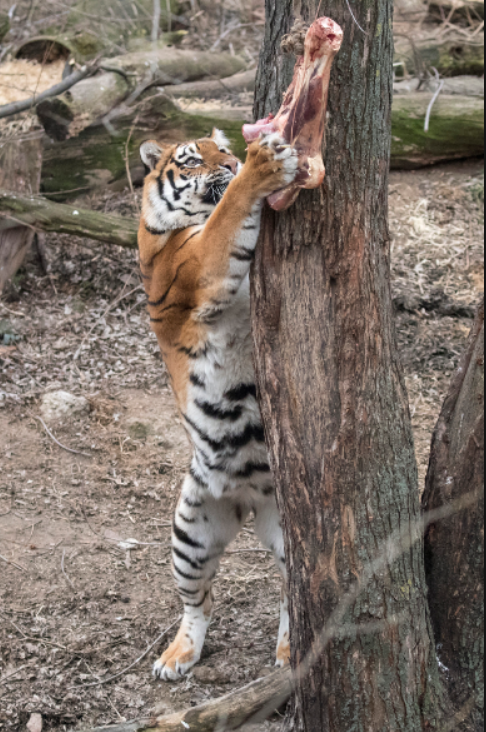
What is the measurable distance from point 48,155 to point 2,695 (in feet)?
18.0

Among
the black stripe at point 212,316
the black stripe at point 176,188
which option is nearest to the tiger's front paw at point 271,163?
the black stripe at point 212,316

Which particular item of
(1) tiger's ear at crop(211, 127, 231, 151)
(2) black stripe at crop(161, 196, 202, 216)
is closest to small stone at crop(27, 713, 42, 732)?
(2) black stripe at crop(161, 196, 202, 216)

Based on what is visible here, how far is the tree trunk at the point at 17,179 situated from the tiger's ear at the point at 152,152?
9.38ft

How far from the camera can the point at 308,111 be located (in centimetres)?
191

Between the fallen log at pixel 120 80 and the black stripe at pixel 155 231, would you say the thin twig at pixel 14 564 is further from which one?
the fallen log at pixel 120 80

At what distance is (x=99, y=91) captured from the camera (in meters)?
6.76

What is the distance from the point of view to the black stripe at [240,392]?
2.90 meters

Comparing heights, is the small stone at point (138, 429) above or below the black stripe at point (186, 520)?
below

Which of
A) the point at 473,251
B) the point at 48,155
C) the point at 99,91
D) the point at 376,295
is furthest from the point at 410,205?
the point at 376,295

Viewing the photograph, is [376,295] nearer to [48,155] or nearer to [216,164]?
[216,164]

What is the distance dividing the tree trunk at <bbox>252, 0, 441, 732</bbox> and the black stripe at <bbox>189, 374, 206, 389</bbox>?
899 mm

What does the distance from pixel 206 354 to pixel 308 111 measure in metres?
1.28

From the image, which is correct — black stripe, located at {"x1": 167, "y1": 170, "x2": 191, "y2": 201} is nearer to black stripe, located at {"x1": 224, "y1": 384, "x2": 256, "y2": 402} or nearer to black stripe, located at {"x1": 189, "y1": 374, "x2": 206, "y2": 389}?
black stripe, located at {"x1": 189, "y1": 374, "x2": 206, "y2": 389}

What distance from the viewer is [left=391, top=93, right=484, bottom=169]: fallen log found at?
7.29 metres
